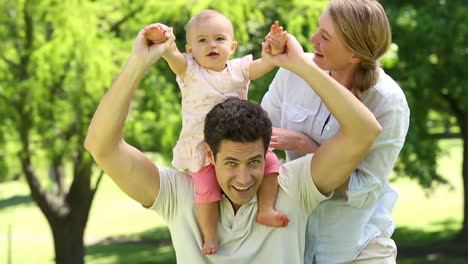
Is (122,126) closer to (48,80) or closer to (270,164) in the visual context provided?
(270,164)

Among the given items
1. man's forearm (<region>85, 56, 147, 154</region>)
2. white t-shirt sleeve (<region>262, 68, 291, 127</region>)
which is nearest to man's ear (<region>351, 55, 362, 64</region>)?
white t-shirt sleeve (<region>262, 68, 291, 127</region>)

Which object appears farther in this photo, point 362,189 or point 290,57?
point 362,189

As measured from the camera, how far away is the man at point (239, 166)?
263cm

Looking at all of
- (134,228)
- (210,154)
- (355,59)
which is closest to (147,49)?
(210,154)

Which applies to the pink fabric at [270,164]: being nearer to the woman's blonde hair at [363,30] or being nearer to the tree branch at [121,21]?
the woman's blonde hair at [363,30]

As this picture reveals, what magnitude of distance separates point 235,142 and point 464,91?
33.3 ft

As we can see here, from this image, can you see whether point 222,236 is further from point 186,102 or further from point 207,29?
point 207,29

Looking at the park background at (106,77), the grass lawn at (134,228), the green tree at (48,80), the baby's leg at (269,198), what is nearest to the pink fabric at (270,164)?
the baby's leg at (269,198)

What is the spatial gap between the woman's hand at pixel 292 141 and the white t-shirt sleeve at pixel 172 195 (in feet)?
1.19

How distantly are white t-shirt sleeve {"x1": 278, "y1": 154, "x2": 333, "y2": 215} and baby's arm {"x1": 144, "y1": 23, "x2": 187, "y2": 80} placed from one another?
542mm

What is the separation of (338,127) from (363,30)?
382 millimetres

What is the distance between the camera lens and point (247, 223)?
9.23 feet

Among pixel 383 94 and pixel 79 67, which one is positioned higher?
pixel 383 94

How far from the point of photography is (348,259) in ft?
9.67
